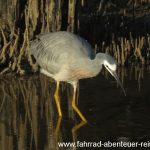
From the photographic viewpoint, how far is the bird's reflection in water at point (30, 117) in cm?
809

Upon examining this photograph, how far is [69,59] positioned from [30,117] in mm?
991

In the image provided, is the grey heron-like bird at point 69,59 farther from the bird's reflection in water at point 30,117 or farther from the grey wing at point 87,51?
the bird's reflection in water at point 30,117

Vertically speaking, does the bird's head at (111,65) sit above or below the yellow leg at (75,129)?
above

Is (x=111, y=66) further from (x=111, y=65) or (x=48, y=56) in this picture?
(x=48, y=56)

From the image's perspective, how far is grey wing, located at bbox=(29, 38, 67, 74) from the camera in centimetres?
906

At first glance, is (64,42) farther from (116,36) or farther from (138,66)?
(116,36)

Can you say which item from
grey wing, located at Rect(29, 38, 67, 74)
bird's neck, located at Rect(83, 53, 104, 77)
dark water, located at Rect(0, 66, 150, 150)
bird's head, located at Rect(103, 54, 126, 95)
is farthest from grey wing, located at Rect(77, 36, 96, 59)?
dark water, located at Rect(0, 66, 150, 150)

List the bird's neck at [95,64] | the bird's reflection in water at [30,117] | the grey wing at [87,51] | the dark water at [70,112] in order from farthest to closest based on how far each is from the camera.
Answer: the grey wing at [87,51], the bird's neck at [95,64], the dark water at [70,112], the bird's reflection in water at [30,117]

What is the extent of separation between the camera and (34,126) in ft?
28.3

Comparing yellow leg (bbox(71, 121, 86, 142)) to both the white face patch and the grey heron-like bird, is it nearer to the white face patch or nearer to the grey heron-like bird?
the grey heron-like bird

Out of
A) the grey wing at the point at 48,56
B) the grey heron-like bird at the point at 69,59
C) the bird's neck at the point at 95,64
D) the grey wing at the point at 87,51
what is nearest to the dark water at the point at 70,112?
the grey heron-like bird at the point at 69,59

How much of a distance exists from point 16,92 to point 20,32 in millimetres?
2097

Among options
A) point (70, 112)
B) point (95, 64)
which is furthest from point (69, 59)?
point (70, 112)

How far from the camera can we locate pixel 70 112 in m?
9.44
